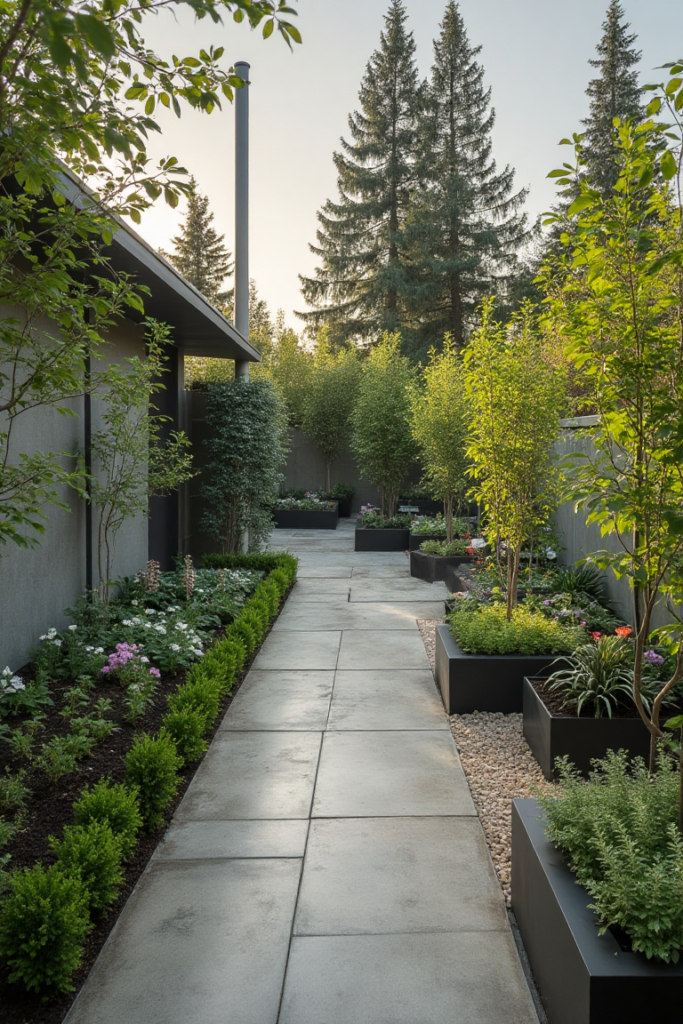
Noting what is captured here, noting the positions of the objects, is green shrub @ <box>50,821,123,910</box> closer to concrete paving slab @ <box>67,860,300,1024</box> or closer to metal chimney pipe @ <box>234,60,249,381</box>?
concrete paving slab @ <box>67,860,300,1024</box>

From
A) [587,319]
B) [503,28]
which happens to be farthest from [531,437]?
[503,28]

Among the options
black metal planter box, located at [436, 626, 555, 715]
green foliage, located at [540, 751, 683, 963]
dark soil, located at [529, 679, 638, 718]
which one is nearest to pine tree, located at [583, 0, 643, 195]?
black metal planter box, located at [436, 626, 555, 715]

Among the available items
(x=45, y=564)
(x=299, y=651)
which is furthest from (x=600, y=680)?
(x=45, y=564)

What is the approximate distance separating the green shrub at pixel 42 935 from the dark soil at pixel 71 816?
50mm

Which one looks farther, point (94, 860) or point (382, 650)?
point (382, 650)

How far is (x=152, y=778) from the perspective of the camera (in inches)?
141

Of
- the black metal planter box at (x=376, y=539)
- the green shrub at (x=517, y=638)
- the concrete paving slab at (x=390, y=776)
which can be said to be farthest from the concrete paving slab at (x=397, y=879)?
the black metal planter box at (x=376, y=539)

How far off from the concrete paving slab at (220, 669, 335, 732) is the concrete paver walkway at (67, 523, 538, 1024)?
21 millimetres

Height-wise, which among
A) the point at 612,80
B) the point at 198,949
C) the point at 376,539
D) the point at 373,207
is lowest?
the point at 198,949

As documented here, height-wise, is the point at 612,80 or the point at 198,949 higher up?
the point at 612,80

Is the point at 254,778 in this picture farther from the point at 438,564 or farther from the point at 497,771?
the point at 438,564

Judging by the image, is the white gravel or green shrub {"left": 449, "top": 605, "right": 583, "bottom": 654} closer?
the white gravel

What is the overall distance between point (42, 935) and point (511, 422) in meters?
4.48

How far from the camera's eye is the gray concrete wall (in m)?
5.33
